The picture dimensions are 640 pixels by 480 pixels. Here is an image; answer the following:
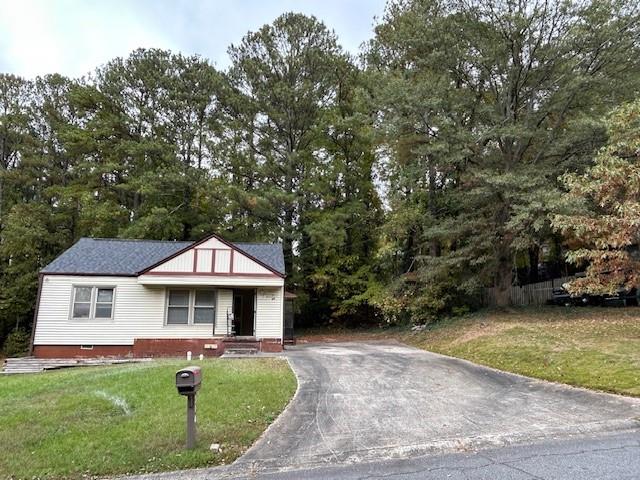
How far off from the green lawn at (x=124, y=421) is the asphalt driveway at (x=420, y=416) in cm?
46

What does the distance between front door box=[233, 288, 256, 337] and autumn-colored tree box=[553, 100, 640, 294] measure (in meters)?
11.4

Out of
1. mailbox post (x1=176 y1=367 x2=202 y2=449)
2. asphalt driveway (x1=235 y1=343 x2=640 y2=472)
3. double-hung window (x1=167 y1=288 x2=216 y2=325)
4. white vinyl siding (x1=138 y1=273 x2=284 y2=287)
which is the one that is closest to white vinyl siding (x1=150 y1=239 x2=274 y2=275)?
white vinyl siding (x1=138 y1=273 x2=284 y2=287)

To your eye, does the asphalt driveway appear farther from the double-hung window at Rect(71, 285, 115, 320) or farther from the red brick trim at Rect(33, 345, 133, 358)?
the double-hung window at Rect(71, 285, 115, 320)

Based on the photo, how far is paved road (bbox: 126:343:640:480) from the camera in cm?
414

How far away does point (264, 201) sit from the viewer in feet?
75.0

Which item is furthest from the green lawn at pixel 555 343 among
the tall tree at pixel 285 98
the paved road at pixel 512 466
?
the tall tree at pixel 285 98

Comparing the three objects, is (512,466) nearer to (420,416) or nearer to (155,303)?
(420,416)

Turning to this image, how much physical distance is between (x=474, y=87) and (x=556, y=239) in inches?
337

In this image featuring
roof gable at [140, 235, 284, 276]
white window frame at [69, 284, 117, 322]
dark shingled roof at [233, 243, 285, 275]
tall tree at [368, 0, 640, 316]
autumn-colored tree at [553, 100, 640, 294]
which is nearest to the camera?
autumn-colored tree at [553, 100, 640, 294]

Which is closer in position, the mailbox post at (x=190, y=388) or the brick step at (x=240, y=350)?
the mailbox post at (x=190, y=388)

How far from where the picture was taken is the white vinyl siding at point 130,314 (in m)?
14.4

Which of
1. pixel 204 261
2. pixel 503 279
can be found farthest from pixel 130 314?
pixel 503 279

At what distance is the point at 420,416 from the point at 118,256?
13.8 meters

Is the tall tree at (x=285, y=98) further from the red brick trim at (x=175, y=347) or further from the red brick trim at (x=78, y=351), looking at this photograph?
the red brick trim at (x=78, y=351)
